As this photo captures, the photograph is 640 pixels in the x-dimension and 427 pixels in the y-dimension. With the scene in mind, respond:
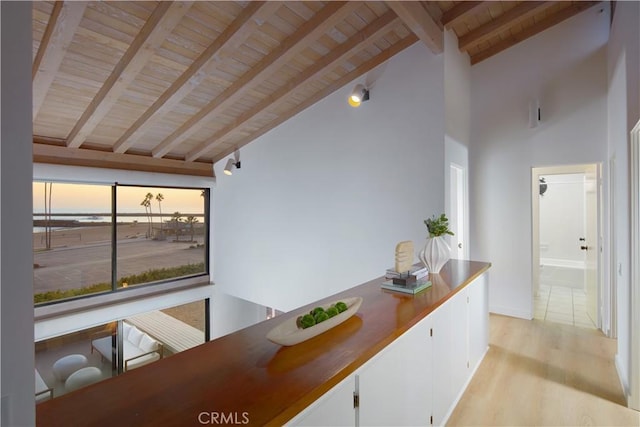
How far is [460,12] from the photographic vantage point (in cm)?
322

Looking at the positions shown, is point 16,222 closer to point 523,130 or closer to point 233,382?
point 233,382

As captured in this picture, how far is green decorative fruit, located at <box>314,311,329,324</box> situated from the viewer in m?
1.43

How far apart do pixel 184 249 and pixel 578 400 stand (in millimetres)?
5799

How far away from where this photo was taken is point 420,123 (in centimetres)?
355

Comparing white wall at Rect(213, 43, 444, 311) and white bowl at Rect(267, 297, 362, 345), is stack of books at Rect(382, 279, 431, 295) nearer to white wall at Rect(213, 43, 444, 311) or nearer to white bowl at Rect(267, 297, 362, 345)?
white bowl at Rect(267, 297, 362, 345)

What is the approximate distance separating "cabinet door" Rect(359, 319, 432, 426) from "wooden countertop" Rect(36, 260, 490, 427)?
11cm

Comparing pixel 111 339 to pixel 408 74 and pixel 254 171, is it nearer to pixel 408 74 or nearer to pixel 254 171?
pixel 254 171

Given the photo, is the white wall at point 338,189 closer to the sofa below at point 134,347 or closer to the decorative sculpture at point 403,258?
the decorative sculpture at point 403,258

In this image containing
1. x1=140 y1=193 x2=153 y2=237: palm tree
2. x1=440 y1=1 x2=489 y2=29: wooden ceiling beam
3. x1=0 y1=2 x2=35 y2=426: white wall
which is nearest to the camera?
x1=0 y1=2 x2=35 y2=426: white wall

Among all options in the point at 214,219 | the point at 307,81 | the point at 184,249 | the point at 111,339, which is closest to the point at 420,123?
the point at 307,81

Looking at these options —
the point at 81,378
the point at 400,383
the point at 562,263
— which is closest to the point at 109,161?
the point at 81,378

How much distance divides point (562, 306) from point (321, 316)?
4.79m
